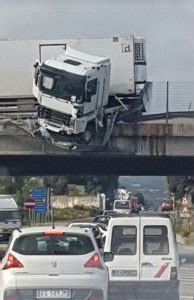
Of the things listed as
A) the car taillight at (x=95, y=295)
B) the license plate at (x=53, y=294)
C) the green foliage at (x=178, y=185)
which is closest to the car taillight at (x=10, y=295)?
the license plate at (x=53, y=294)

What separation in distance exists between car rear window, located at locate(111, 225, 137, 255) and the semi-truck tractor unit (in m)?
17.5

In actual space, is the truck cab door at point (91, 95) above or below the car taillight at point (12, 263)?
below

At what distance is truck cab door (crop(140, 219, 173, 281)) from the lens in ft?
69.1

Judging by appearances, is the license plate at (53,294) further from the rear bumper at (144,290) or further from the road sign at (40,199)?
the road sign at (40,199)

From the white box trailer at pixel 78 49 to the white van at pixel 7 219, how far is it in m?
12.4

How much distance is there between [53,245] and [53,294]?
81 cm

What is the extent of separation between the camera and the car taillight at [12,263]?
1697 centimetres

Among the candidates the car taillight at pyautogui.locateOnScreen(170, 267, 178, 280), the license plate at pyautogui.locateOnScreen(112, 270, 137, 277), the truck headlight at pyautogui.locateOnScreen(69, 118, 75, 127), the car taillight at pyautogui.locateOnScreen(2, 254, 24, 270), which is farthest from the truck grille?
the car taillight at pyautogui.locateOnScreen(2, 254, 24, 270)

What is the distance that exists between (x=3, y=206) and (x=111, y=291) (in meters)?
34.9

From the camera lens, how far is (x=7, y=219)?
178 ft

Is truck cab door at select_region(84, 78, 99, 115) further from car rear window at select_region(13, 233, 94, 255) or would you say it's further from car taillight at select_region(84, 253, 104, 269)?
car taillight at select_region(84, 253, 104, 269)

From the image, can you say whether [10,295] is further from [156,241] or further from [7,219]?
[7,219]

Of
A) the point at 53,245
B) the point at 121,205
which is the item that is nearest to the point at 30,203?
the point at 53,245

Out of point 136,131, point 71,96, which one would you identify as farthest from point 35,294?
point 136,131
